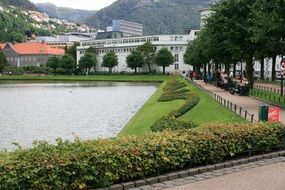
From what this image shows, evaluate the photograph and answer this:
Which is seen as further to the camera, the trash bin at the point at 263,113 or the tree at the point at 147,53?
the tree at the point at 147,53

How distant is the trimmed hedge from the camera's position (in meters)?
11.2

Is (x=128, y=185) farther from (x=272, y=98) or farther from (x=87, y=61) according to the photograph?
(x=87, y=61)

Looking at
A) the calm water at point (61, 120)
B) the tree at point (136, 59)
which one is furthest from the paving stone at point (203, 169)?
the tree at point (136, 59)

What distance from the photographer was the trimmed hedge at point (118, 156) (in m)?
11.2

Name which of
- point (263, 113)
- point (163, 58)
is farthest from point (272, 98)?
point (163, 58)

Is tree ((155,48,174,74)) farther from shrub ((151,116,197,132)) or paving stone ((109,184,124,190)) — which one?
paving stone ((109,184,124,190))

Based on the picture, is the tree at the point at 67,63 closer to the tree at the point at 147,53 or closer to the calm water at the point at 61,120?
the tree at the point at 147,53

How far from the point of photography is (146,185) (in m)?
13.2

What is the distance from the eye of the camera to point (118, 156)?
1289cm

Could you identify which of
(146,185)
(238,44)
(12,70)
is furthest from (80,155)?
(12,70)

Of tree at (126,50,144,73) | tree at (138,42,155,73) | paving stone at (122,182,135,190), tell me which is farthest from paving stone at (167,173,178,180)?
tree at (138,42,155,73)

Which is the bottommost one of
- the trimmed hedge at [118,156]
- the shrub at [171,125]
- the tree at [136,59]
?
the shrub at [171,125]

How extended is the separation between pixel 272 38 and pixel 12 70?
509ft

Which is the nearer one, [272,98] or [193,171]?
[193,171]
